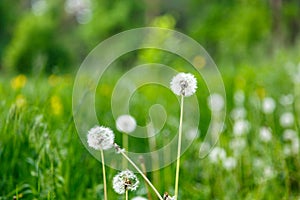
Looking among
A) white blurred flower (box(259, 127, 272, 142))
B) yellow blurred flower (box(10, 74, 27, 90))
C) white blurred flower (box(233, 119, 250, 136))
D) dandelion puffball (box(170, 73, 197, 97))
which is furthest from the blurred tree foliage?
dandelion puffball (box(170, 73, 197, 97))

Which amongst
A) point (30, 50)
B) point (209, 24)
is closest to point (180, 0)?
point (209, 24)

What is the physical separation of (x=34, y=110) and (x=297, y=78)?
1.70 meters

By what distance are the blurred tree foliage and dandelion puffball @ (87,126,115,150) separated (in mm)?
10661

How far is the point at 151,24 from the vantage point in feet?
41.1

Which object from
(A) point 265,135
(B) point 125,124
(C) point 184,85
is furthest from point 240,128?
(C) point 184,85

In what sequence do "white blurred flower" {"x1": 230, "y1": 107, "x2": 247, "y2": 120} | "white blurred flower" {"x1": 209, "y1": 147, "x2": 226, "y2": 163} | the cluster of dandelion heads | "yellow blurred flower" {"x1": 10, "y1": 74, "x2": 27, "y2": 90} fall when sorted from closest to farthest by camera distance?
the cluster of dandelion heads → "white blurred flower" {"x1": 209, "y1": 147, "x2": 226, "y2": 163} → "white blurred flower" {"x1": 230, "y1": 107, "x2": 247, "y2": 120} → "yellow blurred flower" {"x1": 10, "y1": 74, "x2": 27, "y2": 90}

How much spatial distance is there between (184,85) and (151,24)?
11.7 metres

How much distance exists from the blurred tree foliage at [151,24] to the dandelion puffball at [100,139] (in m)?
10.7

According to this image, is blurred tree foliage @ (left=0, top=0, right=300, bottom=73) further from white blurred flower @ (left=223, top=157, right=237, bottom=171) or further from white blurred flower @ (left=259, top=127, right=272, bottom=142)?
white blurred flower @ (left=223, top=157, right=237, bottom=171)

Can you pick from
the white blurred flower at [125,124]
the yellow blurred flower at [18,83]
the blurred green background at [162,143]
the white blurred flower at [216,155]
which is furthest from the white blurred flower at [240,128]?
the yellow blurred flower at [18,83]

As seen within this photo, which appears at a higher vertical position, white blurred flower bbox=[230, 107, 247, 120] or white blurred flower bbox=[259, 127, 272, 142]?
white blurred flower bbox=[230, 107, 247, 120]

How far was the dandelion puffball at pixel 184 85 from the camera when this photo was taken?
95 cm

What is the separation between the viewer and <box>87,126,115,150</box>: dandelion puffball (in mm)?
949

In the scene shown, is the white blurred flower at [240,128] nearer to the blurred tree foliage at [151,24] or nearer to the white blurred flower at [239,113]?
the white blurred flower at [239,113]
